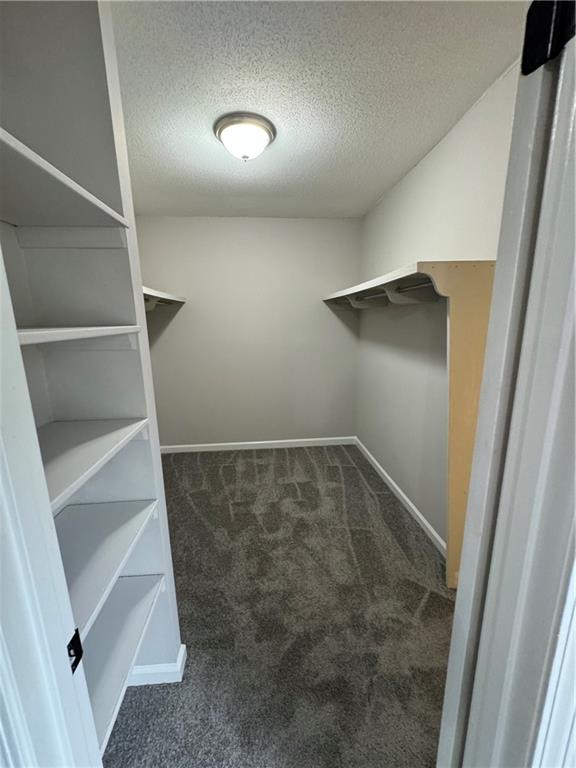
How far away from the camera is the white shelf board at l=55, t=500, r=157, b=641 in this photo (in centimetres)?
81

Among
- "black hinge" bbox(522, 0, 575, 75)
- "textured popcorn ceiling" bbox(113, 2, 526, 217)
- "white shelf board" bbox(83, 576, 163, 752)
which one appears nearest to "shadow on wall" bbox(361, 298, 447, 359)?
"textured popcorn ceiling" bbox(113, 2, 526, 217)

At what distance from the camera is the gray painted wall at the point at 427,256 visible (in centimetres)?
150

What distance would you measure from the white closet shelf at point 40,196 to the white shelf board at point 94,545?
947 mm

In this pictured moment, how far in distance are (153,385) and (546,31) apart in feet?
5.97

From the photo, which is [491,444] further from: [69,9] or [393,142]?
[393,142]

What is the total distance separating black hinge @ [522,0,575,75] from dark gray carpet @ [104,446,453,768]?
1.78 meters

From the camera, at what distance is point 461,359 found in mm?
1591

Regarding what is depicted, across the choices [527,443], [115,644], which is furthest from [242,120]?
[115,644]

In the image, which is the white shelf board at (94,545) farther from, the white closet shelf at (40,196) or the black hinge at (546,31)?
the black hinge at (546,31)

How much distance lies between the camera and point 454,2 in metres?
1.03

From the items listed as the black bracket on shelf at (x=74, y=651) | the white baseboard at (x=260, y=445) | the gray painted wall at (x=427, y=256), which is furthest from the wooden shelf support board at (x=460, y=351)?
the white baseboard at (x=260, y=445)

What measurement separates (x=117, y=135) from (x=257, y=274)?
233cm

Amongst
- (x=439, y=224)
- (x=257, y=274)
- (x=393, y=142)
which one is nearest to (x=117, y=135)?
(x=393, y=142)

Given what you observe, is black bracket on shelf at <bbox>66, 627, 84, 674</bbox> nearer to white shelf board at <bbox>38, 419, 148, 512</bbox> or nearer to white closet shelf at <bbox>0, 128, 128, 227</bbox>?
white shelf board at <bbox>38, 419, 148, 512</bbox>
